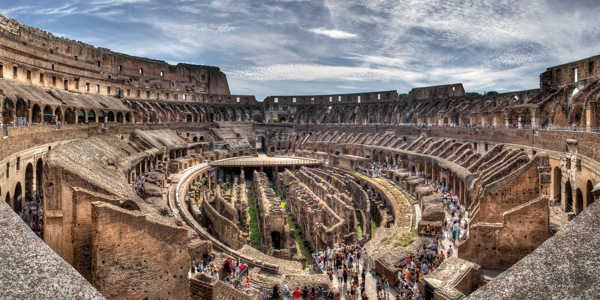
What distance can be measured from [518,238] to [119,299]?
14.7 meters

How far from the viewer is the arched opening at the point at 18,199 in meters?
16.2

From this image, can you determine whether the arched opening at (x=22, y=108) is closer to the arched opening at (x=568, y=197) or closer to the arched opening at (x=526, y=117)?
the arched opening at (x=568, y=197)

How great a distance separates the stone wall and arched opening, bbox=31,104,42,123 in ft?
68.5

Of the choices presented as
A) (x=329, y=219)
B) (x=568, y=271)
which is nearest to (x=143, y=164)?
(x=329, y=219)

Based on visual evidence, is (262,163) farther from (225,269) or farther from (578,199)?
(578,199)

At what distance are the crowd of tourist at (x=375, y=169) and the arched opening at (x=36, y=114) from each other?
91.9 feet

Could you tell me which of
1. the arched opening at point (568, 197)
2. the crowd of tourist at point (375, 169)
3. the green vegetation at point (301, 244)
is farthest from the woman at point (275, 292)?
the crowd of tourist at point (375, 169)

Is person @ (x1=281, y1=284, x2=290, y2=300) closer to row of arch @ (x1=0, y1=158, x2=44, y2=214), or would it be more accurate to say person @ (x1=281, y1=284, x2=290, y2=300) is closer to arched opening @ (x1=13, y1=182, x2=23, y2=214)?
row of arch @ (x1=0, y1=158, x2=44, y2=214)

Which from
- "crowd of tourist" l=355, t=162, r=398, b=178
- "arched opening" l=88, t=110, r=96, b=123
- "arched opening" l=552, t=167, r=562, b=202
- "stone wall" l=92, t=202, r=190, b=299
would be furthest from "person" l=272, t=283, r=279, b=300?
"arched opening" l=88, t=110, r=96, b=123

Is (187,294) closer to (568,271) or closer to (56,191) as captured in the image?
(56,191)

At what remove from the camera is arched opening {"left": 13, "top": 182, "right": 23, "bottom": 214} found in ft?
53.0

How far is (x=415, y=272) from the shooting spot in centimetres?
1399

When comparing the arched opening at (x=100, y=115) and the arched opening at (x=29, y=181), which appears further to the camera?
the arched opening at (x=100, y=115)

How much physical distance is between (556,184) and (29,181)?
28251 millimetres
